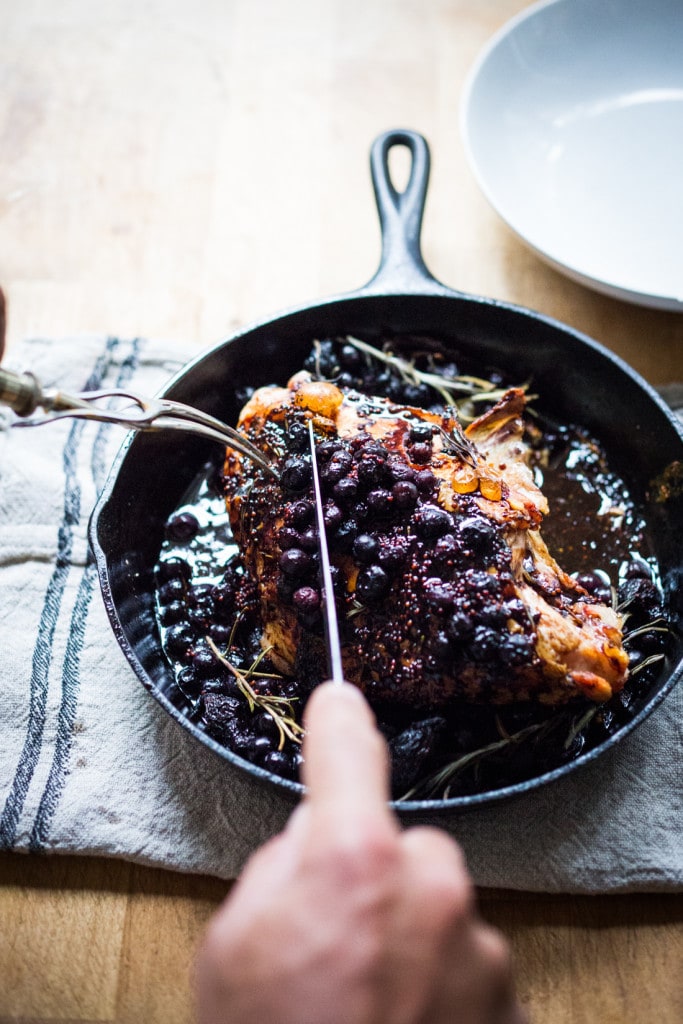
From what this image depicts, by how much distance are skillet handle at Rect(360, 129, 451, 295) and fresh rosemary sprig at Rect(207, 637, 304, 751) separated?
88 centimetres

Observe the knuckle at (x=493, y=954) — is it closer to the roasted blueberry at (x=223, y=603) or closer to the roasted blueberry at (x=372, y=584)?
the roasted blueberry at (x=372, y=584)

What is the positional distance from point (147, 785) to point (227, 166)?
5.83ft

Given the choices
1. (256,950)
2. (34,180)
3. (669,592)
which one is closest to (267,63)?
(34,180)

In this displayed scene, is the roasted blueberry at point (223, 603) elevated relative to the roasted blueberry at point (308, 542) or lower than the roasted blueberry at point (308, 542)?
lower

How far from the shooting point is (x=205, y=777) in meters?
1.62

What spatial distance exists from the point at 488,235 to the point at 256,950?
2004mm

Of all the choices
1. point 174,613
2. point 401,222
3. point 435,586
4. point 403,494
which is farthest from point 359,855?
point 401,222

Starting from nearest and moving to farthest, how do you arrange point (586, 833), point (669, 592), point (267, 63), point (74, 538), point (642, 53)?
1. point (586, 833)
2. point (669, 592)
3. point (74, 538)
4. point (642, 53)
5. point (267, 63)

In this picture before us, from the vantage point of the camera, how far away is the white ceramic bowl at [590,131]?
84.7 inches

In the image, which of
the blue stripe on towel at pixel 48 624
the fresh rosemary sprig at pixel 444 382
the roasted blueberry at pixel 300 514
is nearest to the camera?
the roasted blueberry at pixel 300 514

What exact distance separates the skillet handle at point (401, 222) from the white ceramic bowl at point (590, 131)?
171 millimetres

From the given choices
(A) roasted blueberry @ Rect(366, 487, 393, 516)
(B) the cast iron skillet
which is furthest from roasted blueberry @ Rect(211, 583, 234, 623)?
(A) roasted blueberry @ Rect(366, 487, 393, 516)

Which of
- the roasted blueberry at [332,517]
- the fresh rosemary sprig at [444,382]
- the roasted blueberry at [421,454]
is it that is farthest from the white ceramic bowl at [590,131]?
the roasted blueberry at [332,517]

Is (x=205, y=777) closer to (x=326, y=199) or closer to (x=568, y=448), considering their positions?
(x=568, y=448)
